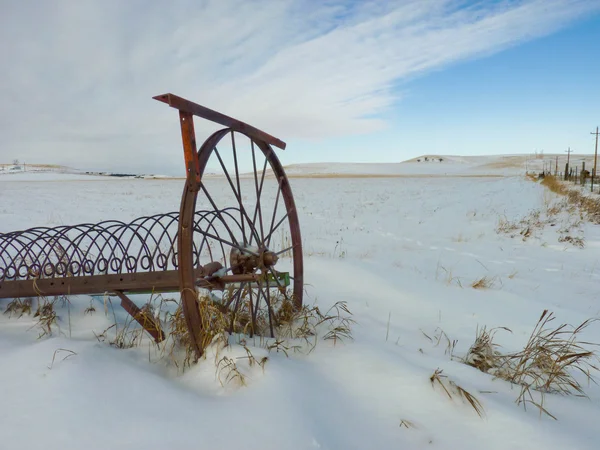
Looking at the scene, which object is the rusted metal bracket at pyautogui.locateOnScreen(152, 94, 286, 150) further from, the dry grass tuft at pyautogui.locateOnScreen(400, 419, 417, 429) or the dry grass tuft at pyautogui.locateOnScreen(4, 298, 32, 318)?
the dry grass tuft at pyautogui.locateOnScreen(4, 298, 32, 318)

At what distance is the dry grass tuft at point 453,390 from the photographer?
2141 mm

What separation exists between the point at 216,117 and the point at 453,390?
2.35 meters

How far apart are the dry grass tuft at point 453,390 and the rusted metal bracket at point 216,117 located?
7.28 feet

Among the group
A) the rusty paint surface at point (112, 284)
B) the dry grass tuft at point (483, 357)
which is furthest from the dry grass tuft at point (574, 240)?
the rusty paint surface at point (112, 284)

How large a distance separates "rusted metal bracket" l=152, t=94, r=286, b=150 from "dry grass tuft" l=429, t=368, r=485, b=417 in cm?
222

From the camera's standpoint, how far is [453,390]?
2256mm

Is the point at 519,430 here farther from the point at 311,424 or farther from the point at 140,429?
the point at 140,429

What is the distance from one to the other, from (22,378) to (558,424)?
314cm

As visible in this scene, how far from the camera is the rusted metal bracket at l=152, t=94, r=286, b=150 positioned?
216cm

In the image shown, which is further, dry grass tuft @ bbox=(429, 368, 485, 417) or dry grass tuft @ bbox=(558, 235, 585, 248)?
dry grass tuft @ bbox=(558, 235, 585, 248)

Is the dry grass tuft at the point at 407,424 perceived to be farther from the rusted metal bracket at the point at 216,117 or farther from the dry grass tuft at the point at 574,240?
the dry grass tuft at the point at 574,240

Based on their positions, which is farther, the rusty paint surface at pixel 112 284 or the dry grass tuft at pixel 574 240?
the dry grass tuft at pixel 574 240

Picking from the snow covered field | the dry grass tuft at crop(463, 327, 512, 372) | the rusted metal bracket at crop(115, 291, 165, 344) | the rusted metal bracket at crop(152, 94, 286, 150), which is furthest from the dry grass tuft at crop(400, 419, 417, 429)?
the rusted metal bracket at crop(152, 94, 286, 150)

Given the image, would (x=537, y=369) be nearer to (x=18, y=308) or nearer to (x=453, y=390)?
(x=453, y=390)
